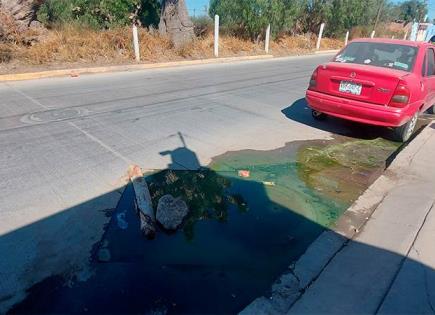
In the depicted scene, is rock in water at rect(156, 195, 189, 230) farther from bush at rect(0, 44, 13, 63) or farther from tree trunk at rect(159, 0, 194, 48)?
tree trunk at rect(159, 0, 194, 48)

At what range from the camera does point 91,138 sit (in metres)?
5.46

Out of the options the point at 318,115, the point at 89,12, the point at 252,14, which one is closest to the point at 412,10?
the point at 252,14

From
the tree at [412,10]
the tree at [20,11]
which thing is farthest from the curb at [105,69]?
the tree at [412,10]

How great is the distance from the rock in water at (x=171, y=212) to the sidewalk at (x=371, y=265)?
1.16 meters

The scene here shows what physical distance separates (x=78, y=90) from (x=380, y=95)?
732 cm

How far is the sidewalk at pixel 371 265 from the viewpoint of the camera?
2.50 m

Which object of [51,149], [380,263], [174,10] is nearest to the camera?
[380,263]

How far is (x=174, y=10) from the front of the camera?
1606 cm

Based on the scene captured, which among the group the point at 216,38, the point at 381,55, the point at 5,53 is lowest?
the point at 5,53

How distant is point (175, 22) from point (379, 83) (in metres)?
13.0

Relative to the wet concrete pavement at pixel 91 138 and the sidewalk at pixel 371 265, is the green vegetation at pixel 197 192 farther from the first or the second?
the sidewalk at pixel 371 265

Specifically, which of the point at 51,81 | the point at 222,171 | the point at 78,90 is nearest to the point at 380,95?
the point at 222,171

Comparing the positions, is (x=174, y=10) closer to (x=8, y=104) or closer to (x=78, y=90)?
(x=78, y=90)

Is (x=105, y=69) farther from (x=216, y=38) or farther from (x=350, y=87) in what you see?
(x=350, y=87)
